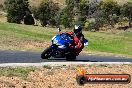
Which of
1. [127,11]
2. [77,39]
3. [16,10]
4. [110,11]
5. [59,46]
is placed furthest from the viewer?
[110,11]

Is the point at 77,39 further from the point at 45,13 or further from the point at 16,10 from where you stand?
the point at 45,13

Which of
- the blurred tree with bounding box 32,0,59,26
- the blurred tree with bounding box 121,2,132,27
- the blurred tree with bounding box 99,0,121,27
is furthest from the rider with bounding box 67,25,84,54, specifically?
the blurred tree with bounding box 121,2,132,27

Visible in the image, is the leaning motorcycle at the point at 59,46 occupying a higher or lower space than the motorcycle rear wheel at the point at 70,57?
higher

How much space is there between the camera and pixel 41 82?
509 inches

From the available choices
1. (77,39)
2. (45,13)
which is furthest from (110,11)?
(77,39)

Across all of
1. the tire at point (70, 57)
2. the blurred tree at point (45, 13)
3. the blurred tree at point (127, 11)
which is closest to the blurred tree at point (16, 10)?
the blurred tree at point (45, 13)

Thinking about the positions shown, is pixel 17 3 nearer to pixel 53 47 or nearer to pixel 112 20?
pixel 112 20

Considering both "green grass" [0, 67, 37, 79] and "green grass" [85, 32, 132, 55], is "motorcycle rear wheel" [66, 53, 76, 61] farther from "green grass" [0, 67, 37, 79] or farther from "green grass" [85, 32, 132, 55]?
"green grass" [85, 32, 132, 55]

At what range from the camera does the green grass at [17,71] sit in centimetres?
1316

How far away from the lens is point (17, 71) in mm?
13836

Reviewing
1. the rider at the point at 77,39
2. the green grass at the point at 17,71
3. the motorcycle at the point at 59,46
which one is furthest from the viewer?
the rider at the point at 77,39

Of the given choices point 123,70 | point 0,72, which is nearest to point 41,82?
point 0,72

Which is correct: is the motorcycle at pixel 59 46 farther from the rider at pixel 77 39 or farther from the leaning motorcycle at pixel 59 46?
the rider at pixel 77 39

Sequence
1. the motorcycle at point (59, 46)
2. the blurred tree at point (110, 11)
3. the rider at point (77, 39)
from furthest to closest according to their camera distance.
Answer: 1. the blurred tree at point (110, 11)
2. the rider at point (77, 39)
3. the motorcycle at point (59, 46)
